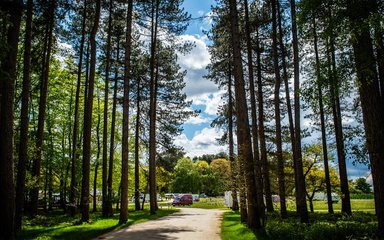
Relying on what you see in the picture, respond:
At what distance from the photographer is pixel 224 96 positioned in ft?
85.3

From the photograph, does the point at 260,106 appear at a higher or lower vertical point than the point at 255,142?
higher

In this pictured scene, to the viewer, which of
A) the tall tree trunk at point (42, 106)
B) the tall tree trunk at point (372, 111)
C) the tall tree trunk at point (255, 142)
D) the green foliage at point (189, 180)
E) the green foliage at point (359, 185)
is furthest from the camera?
the green foliage at point (189, 180)

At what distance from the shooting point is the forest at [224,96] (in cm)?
853

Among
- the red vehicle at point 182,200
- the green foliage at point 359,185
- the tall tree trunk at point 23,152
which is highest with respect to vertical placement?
the tall tree trunk at point 23,152

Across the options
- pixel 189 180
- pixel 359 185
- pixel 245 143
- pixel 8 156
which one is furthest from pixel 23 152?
pixel 189 180

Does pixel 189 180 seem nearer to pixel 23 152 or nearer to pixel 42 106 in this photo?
pixel 42 106

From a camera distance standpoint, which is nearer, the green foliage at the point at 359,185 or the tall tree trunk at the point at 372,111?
the tall tree trunk at the point at 372,111

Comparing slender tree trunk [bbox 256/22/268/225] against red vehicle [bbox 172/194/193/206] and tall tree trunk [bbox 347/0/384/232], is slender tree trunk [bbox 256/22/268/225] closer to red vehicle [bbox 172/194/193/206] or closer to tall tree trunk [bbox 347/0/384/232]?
tall tree trunk [bbox 347/0/384/232]

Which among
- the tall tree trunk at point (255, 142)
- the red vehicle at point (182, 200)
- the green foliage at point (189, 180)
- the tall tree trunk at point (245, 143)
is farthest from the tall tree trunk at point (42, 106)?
the green foliage at point (189, 180)

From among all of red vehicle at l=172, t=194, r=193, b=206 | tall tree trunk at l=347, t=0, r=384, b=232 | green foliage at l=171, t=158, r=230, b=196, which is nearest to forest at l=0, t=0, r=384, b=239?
tall tree trunk at l=347, t=0, r=384, b=232

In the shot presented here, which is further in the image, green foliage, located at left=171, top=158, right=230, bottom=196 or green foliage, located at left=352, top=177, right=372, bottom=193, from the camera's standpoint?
green foliage, located at left=171, top=158, right=230, bottom=196

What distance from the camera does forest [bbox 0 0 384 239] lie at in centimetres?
853

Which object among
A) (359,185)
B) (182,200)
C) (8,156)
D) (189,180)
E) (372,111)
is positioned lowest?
(182,200)

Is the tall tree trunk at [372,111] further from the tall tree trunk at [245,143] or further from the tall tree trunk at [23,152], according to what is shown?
the tall tree trunk at [23,152]
